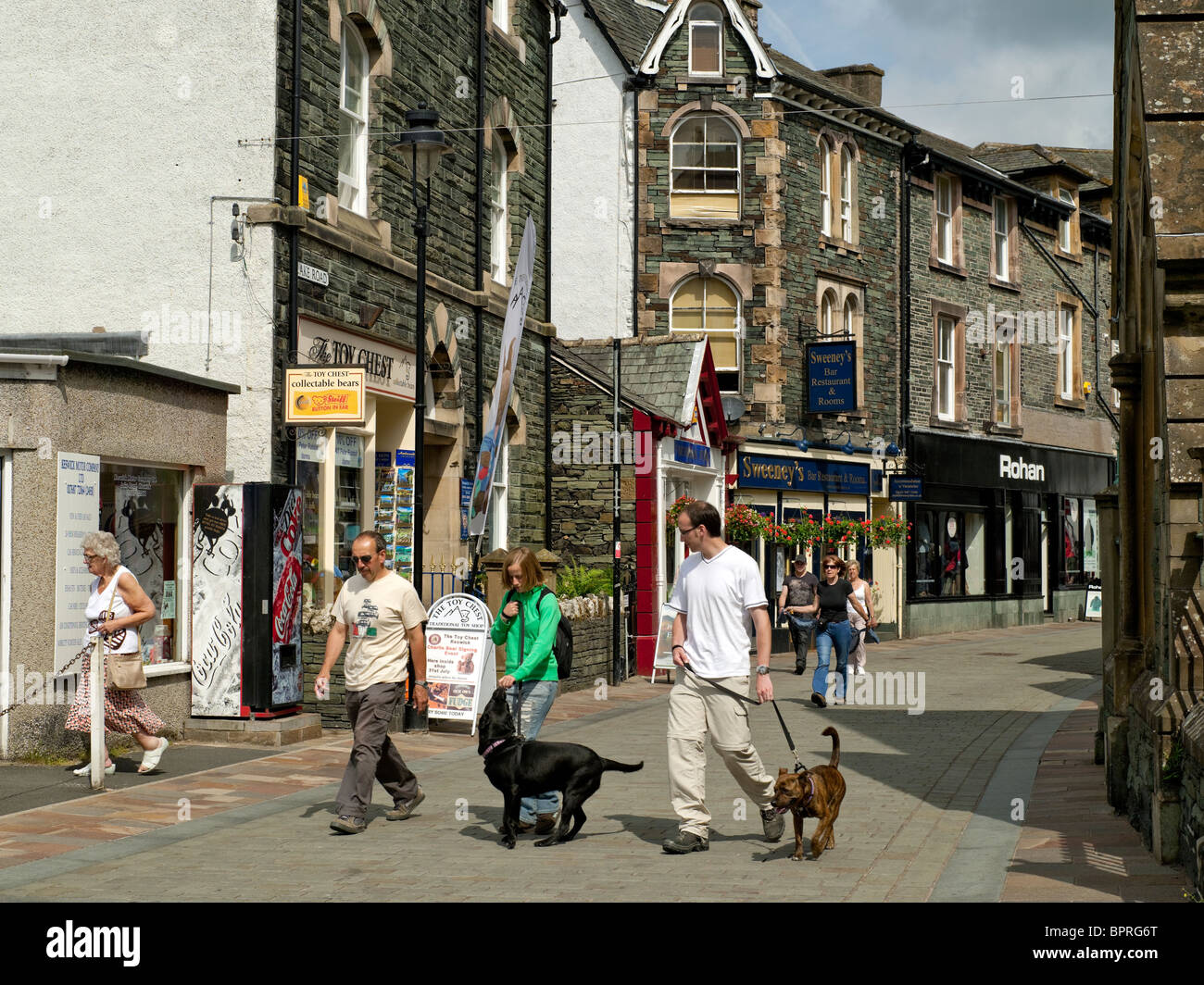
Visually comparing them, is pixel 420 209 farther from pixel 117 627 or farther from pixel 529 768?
pixel 529 768

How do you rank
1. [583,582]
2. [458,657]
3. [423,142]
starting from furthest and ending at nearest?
[583,582], [458,657], [423,142]

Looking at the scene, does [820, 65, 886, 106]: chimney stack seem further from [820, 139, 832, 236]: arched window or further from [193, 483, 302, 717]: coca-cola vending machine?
[193, 483, 302, 717]: coca-cola vending machine

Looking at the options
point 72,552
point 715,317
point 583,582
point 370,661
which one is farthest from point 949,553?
point 370,661

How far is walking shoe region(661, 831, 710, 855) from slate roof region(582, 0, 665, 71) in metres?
22.8

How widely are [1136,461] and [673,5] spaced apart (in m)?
20.6

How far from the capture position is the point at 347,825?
9.00m

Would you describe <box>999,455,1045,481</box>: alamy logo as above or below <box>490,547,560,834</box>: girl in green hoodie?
above

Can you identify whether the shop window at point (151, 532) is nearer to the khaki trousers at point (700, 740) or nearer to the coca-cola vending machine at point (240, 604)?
the coca-cola vending machine at point (240, 604)

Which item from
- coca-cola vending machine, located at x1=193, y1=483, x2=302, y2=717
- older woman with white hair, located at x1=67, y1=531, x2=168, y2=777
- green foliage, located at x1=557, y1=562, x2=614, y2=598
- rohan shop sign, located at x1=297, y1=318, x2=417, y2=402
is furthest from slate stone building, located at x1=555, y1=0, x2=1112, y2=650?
older woman with white hair, located at x1=67, y1=531, x2=168, y2=777

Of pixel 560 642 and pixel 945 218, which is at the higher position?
pixel 945 218

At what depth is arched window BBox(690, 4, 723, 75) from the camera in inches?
1144

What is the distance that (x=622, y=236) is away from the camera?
28891 mm

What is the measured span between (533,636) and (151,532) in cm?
529

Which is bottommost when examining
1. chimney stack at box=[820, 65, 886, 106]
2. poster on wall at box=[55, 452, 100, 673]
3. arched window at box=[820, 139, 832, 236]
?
poster on wall at box=[55, 452, 100, 673]
